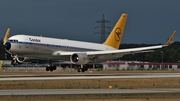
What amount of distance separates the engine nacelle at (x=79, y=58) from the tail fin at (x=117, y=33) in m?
13.8

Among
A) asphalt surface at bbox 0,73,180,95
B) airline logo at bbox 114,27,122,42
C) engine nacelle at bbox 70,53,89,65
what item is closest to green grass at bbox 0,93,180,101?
asphalt surface at bbox 0,73,180,95

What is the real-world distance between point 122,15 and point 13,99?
6003cm

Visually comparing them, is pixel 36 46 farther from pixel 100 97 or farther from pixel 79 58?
pixel 100 97

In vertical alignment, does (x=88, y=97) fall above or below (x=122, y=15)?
below

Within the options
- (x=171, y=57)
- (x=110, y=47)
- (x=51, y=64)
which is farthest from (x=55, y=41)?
(x=171, y=57)

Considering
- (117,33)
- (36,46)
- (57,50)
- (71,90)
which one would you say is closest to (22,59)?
(36,46)

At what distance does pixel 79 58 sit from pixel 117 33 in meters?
16.7

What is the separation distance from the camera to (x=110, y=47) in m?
86.2

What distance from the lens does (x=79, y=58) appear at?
7244cm

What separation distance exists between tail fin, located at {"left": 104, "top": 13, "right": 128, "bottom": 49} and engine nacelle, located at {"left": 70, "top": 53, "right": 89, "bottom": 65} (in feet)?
45.3

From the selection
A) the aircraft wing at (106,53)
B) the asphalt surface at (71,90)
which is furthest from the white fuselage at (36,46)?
the asphalt surface at (71,90)

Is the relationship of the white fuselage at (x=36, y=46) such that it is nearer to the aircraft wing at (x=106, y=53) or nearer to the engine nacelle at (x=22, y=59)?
the aircraft wing at (x=106, y=53)

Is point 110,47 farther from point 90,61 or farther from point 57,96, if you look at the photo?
point 57,96

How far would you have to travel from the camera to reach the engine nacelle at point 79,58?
72.5 metres
